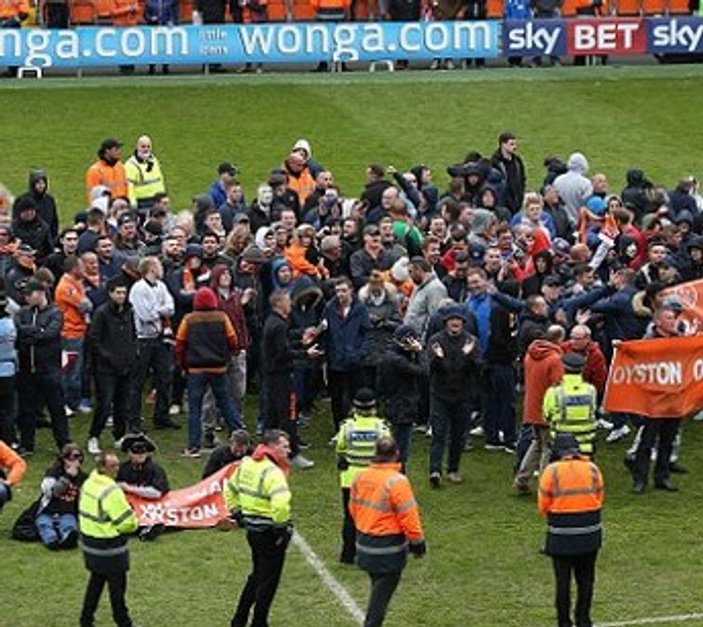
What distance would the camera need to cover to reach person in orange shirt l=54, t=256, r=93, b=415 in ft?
76.3

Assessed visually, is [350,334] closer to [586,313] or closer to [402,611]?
[586,313]

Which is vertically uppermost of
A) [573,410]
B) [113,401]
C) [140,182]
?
[140,182]

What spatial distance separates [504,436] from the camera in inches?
911

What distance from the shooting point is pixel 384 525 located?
57.1 ft

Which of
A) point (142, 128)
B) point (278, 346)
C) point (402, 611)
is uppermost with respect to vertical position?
point (142, 128)

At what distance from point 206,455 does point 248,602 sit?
15.5 feet

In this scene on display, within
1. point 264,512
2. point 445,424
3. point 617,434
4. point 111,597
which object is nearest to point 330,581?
point 264,512

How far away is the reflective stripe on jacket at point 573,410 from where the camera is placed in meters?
20.2

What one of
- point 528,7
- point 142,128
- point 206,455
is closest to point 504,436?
point 206,455

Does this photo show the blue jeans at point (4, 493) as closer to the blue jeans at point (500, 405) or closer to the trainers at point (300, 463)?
the trainers at point (300, 463)

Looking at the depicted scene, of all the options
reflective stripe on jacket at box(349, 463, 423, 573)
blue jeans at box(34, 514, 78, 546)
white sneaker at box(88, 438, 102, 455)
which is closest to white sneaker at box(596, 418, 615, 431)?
white sneaker at box(88, 438, 102, 455)

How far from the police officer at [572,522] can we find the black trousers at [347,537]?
223 centimetres

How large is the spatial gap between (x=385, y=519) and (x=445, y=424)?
4.55 meters

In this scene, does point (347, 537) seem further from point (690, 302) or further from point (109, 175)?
point (109, 175)
